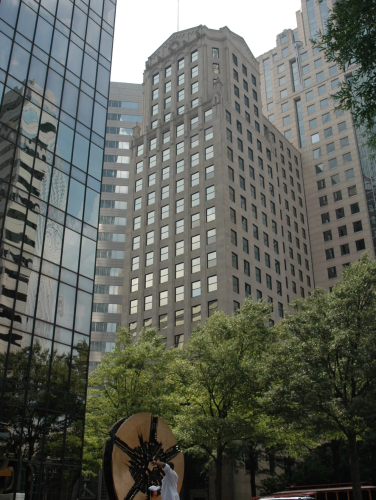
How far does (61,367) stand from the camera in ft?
88.9

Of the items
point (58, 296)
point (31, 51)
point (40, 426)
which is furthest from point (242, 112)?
point (40, 426)

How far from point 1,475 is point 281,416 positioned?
1468 cm

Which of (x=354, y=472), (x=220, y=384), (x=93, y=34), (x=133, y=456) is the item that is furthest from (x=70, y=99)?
(x=354, y=472)

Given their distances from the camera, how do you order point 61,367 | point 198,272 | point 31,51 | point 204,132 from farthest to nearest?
1. point 204,132
2. point 198,272
3. point 31,51
4. point 61,367

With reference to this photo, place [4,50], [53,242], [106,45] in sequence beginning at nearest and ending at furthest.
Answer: [4,50] < [53,242] < [106,45]

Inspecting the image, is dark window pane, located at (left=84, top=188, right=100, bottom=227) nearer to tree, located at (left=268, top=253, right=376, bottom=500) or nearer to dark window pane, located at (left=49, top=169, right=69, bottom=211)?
dark window pane, located at (left=49, top=169, right=69, bottom=211)

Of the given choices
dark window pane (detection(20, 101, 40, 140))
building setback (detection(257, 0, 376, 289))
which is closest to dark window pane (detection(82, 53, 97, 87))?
dark window pane (detection(20, 101, 40, 140))

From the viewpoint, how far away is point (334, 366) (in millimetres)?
29484

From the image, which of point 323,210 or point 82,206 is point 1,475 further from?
point 323,210

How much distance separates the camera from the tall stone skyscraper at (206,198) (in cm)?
6431

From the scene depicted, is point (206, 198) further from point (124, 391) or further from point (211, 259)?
point (124, 391)

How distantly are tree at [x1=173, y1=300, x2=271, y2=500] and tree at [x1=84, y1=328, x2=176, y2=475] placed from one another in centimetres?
146

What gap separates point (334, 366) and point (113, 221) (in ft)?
220

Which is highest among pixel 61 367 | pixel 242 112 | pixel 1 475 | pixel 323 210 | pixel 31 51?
pixel 242 112
